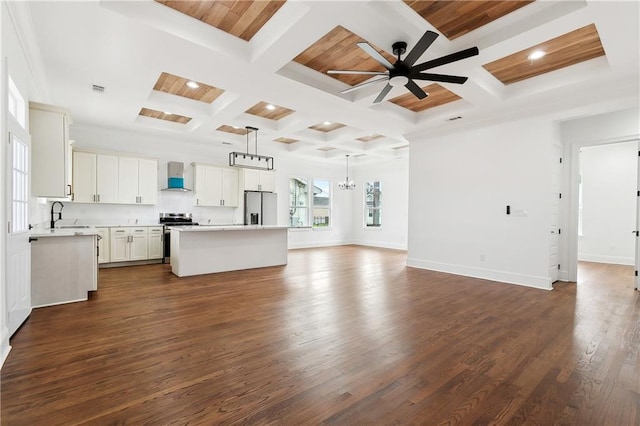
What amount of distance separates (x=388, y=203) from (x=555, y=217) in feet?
17.9

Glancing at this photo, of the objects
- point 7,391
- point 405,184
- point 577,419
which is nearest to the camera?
point 577,419

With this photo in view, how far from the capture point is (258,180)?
8.48 meters

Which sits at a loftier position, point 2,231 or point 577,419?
point 2,231

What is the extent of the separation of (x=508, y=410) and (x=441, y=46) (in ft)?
11.5

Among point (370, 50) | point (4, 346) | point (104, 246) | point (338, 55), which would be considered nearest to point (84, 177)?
point (104, 246)

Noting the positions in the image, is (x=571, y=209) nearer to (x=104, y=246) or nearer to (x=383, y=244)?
(x=383, y=244)

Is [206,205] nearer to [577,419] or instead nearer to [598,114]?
[577,419]

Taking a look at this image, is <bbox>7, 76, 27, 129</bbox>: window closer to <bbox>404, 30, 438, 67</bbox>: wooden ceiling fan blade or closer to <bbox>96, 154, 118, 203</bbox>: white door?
<bbox>96, 154, 118, 203</bbox>: white door

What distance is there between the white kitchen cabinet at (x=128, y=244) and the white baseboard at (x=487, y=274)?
5936 millimetres

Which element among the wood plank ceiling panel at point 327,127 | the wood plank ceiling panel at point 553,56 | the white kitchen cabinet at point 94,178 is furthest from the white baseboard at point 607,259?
the white kitchen cabinet at point 94,178

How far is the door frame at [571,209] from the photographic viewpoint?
5.26 metres

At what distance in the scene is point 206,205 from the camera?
7871 millimetres

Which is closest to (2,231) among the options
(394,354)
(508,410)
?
(394,354)

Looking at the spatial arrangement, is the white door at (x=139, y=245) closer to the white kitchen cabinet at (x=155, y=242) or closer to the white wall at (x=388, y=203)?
the white kitchen cabinet at (x=155, y=242)
